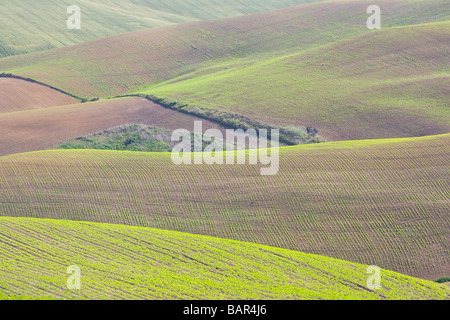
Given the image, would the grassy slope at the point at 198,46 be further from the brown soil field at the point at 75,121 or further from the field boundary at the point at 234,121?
the field boundary at the point at 234,121

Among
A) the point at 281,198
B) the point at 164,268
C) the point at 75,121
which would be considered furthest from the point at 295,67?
the point at 164,268

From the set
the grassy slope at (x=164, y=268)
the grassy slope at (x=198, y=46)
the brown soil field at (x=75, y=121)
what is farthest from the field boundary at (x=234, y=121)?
the grassy slope at (x=164, y=268)

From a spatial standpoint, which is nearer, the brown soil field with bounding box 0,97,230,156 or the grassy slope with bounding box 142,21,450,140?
the brown soil field with bounding box 0,97,230,156

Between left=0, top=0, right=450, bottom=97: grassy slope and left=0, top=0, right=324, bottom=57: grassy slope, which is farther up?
left=0, top=0, right=324, bottom=57: grassy slope

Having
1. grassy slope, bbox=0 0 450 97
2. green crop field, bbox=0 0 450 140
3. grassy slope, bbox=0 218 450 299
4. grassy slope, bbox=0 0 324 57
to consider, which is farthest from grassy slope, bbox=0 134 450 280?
grassy slope, bbox=0 0 324 57

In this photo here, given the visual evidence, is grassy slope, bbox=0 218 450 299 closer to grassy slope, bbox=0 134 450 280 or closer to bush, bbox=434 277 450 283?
bush, bbox=434 277 450 283
